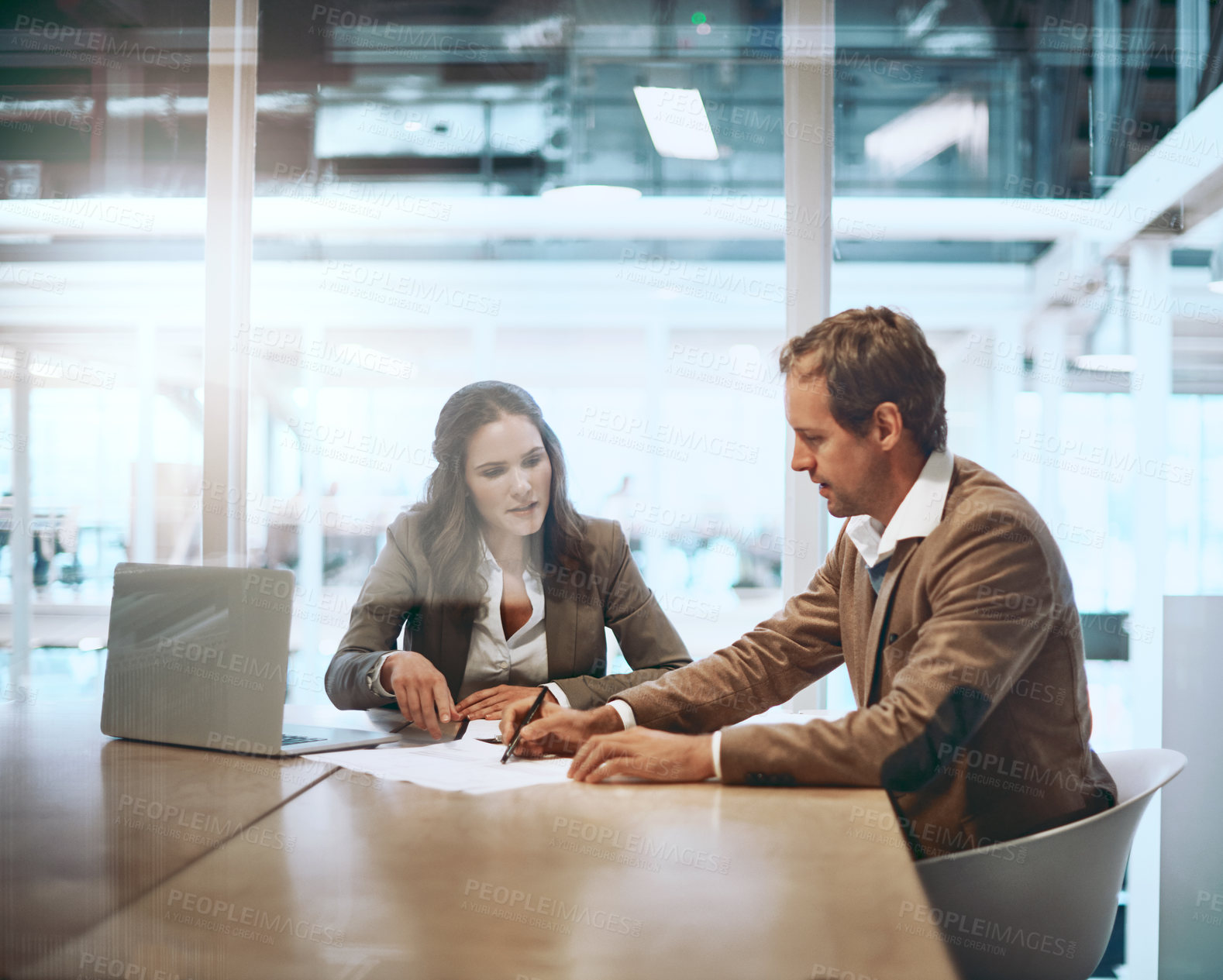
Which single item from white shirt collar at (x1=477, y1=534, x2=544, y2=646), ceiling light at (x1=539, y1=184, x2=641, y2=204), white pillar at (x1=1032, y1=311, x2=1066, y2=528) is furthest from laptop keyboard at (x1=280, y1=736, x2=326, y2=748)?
white pillar at (x1=1032, y1=311, x2=1066, y2=528)

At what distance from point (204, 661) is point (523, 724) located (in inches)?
20.8

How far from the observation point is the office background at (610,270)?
275 centimetres

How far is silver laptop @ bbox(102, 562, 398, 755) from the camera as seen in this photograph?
1.44 meters

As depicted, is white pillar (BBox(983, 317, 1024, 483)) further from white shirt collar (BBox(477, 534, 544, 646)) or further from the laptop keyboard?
the laptop keyboard

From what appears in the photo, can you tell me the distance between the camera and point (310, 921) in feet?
2.79

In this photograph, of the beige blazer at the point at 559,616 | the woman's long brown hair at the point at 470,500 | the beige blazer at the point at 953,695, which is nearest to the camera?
the beige blazer at the point at 953,695

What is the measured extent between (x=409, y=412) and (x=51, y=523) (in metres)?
1.26

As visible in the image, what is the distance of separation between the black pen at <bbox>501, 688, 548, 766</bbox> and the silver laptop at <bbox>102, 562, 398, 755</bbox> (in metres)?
0.26

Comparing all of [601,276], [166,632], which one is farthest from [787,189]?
[166,632]

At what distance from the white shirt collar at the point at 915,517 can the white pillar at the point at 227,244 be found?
1.96m

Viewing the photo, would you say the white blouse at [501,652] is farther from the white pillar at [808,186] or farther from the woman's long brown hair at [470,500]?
the white pillar at [808,186]

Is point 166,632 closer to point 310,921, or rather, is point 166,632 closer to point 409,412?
point 310,921

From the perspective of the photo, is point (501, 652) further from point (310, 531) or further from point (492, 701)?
point (310, 531)

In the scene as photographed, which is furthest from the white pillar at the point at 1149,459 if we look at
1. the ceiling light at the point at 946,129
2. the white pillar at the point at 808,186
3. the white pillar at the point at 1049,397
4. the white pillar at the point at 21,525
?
the white pillar at the point at 21,525
